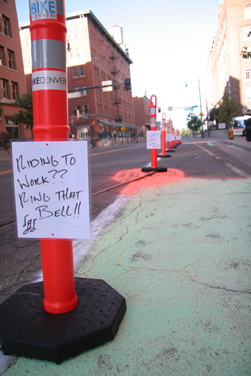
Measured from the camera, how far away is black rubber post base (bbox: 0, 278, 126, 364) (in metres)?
1.42

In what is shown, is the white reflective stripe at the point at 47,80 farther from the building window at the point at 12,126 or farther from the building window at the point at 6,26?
the building window at the point at 6,26

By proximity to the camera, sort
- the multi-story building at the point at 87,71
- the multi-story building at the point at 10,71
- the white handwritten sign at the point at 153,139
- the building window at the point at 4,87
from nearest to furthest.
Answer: the white handwritten sign at the point at 153,139 < the multi-story building at the point at 10,71 < the building window at the point at 4,87 < the multi-story building at the point at 87,71

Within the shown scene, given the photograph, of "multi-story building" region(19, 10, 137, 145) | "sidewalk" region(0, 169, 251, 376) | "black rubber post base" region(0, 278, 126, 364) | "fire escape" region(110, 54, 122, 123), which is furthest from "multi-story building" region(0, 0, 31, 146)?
"fire escape" region(110, 54, 122, 123)

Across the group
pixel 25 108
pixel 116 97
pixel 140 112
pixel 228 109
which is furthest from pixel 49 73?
pixel 140 112

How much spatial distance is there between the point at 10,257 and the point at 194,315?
184 centimetres

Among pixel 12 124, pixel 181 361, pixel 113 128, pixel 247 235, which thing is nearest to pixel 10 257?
pixel 181 361

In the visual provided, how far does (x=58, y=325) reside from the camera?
5.04ft

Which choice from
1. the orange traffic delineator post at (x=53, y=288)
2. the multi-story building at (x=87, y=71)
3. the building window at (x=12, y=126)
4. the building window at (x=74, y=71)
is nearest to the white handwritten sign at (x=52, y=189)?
the orange traffic delineator post at (x=53, y=288)

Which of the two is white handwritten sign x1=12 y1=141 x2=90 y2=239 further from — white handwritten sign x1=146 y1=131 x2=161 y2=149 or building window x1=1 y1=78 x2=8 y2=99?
building window x1=1 y1=78 x2=8 y2=99

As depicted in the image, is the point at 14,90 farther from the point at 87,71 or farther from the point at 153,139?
the point at 153,139

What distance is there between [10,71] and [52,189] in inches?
1151

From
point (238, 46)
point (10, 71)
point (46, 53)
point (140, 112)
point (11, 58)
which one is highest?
point (238, 46)

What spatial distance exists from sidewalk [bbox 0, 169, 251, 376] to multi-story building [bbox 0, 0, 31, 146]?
2405cm

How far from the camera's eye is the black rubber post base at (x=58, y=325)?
1422 mm
